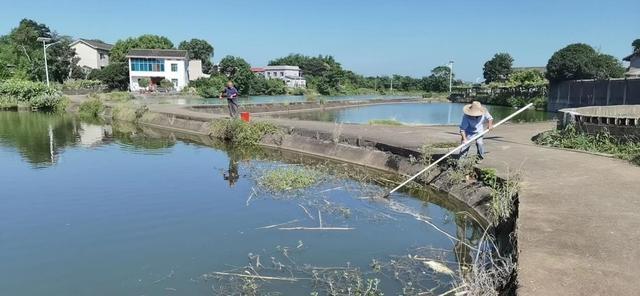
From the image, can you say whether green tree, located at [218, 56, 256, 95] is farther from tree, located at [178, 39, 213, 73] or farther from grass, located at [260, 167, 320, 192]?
grass, located at [260, 167, 320, 192]

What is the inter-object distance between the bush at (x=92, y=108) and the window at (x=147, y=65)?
28.5m

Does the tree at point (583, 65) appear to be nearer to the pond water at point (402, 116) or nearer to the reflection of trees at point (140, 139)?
the pond water at point (402, 116)

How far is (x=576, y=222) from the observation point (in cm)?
620

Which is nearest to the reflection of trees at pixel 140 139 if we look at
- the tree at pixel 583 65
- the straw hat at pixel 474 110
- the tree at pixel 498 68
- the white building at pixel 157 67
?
the straw hat at pixel 474 110

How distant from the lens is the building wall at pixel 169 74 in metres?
58.2

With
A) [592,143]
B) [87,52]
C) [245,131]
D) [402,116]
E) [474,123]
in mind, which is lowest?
[402,116]

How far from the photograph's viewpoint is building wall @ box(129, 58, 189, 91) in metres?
58.2

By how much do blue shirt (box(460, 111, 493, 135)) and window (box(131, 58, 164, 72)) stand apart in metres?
54.9

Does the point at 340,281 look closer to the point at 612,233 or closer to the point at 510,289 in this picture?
the point at 510,289

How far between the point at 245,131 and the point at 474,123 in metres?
9.81

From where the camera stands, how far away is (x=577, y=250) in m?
5.22

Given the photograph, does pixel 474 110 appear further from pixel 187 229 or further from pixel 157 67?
pixel 157 67

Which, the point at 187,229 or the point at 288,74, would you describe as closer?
the point at 187,229

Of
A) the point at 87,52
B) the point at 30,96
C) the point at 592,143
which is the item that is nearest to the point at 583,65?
the point at 592,143
